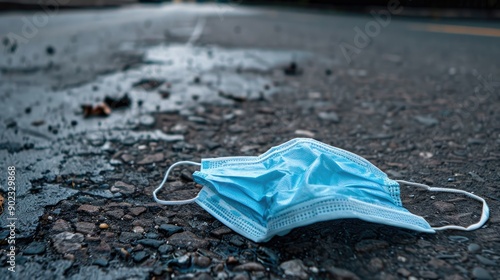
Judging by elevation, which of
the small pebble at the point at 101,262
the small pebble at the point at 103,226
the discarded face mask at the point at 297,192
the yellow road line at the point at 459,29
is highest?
the yellow road line at the point at 459,29

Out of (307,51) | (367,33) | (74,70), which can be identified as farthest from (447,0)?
(74,70)

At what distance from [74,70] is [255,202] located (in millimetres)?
3522

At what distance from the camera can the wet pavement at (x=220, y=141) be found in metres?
1.46

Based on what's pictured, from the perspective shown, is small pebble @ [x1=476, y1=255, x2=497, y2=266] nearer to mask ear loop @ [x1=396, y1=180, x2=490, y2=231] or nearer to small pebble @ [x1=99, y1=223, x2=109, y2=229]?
mask ear loop @ [x1=396, y1=180, x2=490, y2=231]

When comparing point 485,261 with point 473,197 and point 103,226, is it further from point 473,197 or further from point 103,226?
point 103,226

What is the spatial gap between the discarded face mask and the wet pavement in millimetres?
57

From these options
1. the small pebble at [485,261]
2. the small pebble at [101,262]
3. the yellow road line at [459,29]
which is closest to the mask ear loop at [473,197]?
the small pebble at [485,261]

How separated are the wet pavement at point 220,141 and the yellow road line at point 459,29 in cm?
221

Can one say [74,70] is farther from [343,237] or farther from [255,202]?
[343,237]

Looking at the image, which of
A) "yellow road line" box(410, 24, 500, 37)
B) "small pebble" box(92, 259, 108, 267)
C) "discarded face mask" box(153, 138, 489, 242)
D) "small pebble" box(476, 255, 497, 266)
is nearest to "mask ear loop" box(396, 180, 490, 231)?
"discarded face mask" box(153, 138, 489, 242)

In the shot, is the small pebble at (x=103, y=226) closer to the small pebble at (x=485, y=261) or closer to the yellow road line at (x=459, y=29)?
the small pebble at (x=485, y=261)

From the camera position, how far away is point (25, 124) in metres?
2.82

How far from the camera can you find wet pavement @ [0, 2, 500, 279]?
4.79ft

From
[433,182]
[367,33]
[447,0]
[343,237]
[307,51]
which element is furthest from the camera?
[447,0]
